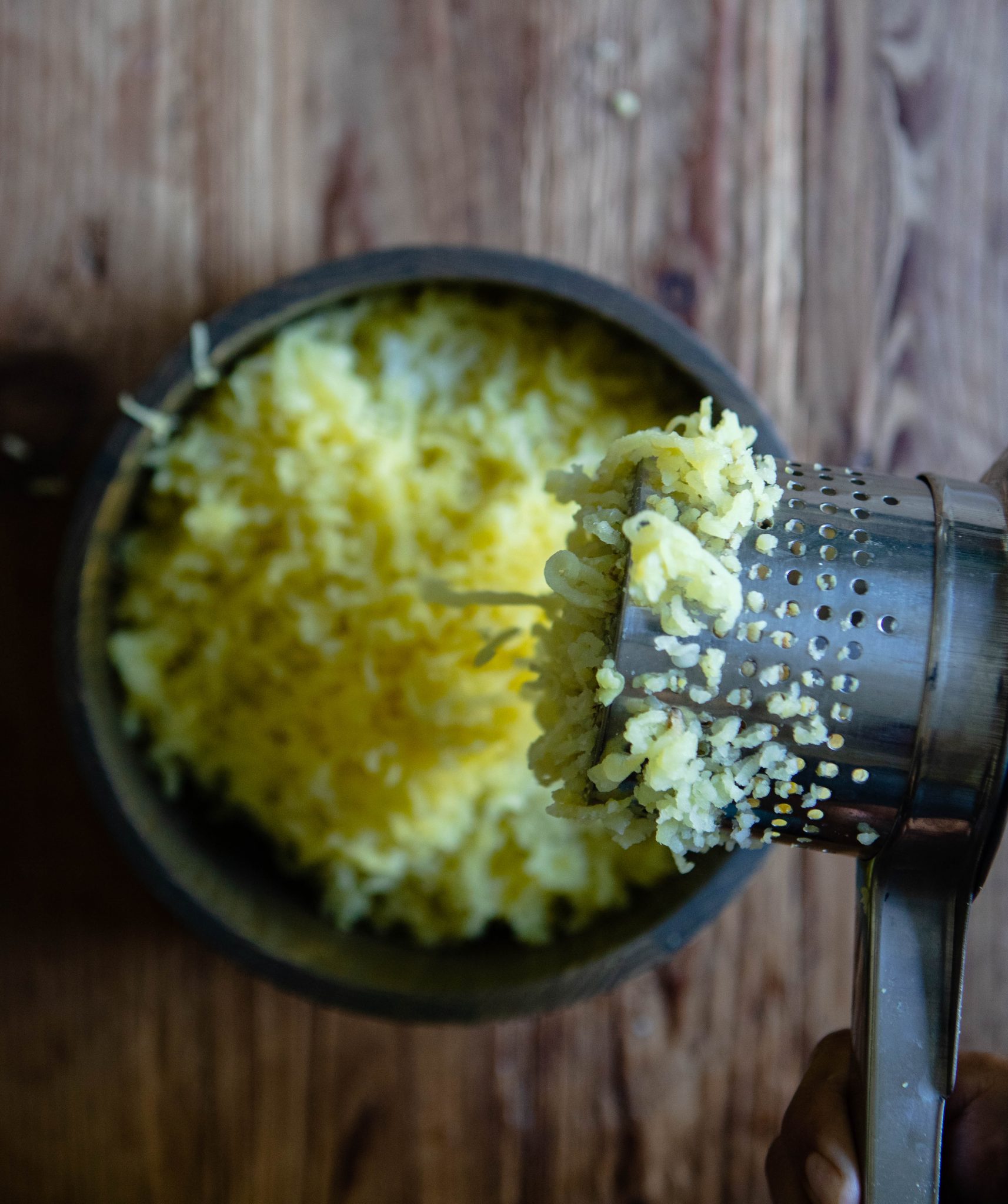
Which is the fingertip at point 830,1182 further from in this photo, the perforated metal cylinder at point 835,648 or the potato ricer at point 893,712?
the perforated metal cylinder at point 835,648

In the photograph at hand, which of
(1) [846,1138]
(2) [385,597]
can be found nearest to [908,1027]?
(1) [846,1138]

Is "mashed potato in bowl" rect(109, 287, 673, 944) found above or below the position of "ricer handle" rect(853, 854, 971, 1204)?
above

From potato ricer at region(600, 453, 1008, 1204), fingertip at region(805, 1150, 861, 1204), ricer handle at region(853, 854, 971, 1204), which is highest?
potato ricer at region(600, 453, 1008, 1204)

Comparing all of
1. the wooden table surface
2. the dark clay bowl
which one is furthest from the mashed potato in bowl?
the wooden table surface

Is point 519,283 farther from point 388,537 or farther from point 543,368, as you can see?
point 388,537

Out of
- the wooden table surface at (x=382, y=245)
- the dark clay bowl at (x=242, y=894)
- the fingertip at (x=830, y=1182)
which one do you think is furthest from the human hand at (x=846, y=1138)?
the wooden table surface at (x=382, y=245)

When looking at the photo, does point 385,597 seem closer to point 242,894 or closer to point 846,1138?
point 242,894

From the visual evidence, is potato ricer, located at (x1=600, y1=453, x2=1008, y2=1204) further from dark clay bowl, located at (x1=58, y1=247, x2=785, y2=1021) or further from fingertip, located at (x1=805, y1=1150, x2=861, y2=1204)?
dark clay bowl, located at (x1=58, y1=247, x2=785, y2=1021)
